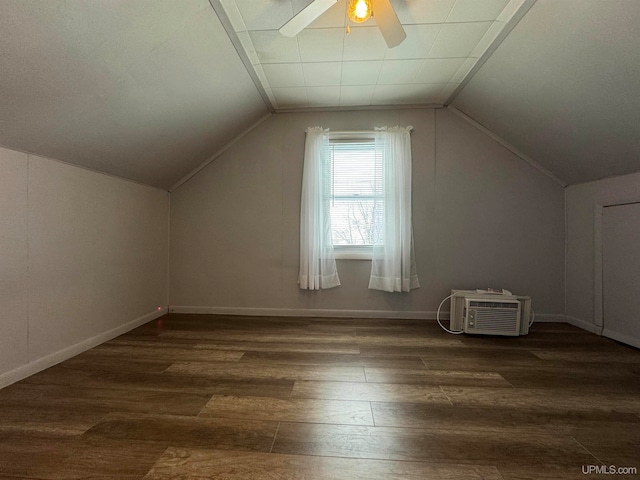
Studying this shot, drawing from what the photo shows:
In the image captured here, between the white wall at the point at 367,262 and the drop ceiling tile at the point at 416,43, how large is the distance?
3.01ft

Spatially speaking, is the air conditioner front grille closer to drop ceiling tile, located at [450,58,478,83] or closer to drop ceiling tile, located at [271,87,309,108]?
drop ceiling tile, located at [450,58,478,83]

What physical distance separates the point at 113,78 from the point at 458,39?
2.24 meters

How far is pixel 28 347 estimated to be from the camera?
178 centimetres

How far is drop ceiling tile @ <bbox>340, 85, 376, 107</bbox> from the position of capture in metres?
2.68

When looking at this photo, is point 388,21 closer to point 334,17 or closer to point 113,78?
point 334,17

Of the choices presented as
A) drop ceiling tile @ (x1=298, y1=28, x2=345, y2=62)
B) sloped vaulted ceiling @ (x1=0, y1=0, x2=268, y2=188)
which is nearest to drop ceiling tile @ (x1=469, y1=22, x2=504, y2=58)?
drop ceiling tile @ (x1=298, y1=28, x2=345, y2=62)

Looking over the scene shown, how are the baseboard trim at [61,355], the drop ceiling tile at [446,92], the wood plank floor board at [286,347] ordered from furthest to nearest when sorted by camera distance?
the drop ceiling tile at [446,92], the wood plank floor board at [286,347], the baseboard trim at [61,355]

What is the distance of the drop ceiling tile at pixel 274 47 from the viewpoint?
196 cm

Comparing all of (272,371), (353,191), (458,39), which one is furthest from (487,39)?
(272,371)

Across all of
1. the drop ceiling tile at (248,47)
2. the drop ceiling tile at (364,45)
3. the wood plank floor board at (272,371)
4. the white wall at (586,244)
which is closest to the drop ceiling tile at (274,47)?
the drop ceiling tile at (248,47)

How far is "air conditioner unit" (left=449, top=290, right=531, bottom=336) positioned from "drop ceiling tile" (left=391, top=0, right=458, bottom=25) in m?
2.21

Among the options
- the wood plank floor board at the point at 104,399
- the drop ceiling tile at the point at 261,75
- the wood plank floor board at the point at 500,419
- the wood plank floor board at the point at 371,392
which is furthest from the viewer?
the drop ceiling tile at the point at 261,75

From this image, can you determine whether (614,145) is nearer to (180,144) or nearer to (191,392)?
(191,392)

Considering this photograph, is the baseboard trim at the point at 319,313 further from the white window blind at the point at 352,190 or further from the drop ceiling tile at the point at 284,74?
the drop ceiling tile at the point at 284,74
